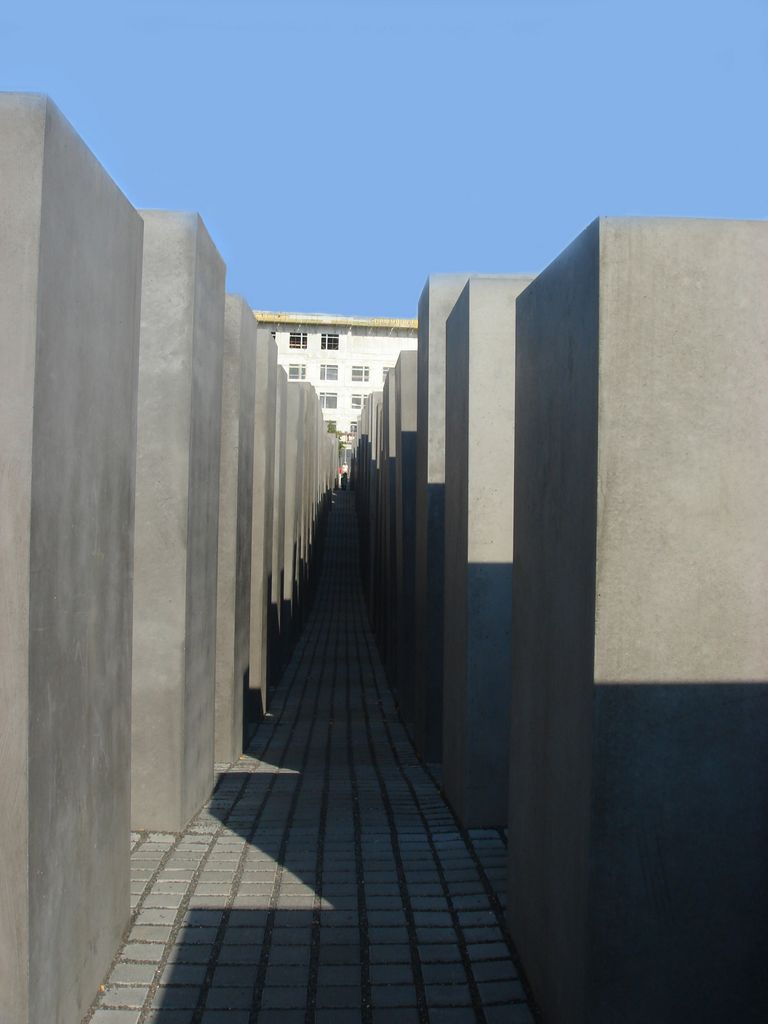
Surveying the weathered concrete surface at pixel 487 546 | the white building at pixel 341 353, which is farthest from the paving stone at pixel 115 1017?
the white building at pixel 341 353

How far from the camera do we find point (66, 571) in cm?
359

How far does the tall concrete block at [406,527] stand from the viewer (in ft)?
33.4

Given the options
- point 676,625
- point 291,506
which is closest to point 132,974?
point 676,625

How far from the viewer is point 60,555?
351 cm

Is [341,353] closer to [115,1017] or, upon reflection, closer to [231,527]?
[231,527]

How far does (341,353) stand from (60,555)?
63827mm

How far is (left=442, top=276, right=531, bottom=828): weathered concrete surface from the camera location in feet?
20.5

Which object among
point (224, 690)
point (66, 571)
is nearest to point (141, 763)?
point (224, 690)

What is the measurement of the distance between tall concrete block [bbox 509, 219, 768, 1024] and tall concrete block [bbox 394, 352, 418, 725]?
21.8 feet

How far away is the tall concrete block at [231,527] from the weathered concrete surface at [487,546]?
7.33ft

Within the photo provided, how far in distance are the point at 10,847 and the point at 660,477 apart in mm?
2168

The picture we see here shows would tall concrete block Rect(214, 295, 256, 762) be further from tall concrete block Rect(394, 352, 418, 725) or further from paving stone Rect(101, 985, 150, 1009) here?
paving stone Rect(101, 985, 150, 1009)

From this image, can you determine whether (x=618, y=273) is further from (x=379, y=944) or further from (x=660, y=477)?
(x=379, y=944)

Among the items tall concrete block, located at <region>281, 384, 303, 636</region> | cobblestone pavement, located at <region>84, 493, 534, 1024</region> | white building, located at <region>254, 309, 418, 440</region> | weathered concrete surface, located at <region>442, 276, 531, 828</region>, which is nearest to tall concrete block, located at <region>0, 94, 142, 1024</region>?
cobblestone pavement, located at <region>84, 493, 534, 1024</region>
